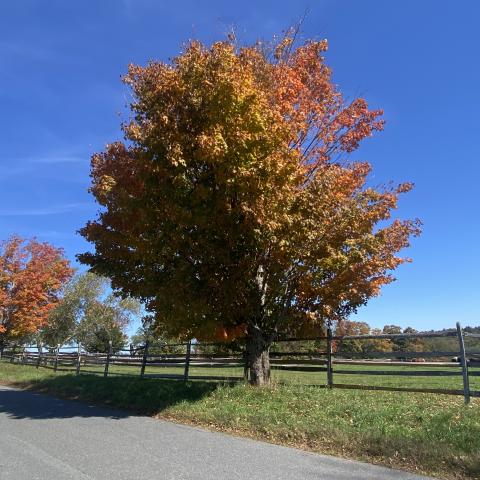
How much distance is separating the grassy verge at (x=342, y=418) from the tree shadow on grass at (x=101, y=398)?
0.05 metres

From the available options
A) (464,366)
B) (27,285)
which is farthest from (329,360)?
(27,285)

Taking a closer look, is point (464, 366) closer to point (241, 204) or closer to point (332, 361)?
→ point (332, 361)

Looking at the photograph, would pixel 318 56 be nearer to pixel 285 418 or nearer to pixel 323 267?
pixel 323 267

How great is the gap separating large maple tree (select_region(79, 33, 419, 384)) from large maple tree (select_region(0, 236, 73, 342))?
21.1 meters

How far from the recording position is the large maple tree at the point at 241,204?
10.5m

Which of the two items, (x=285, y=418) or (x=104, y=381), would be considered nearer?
(x=285, y=418)

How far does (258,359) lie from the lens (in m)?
13.1

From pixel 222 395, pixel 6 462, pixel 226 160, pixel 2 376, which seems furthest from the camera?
pixel 2 376

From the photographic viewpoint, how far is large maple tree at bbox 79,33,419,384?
412 inches

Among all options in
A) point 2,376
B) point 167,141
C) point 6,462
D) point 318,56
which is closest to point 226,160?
point 167,141

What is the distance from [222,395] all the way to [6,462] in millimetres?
5666

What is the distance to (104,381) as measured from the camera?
1783 cm

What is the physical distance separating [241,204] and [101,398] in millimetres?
8107

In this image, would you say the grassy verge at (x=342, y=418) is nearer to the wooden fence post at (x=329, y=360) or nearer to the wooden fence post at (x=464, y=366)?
the wooden fence post at (x=464, y=366)
